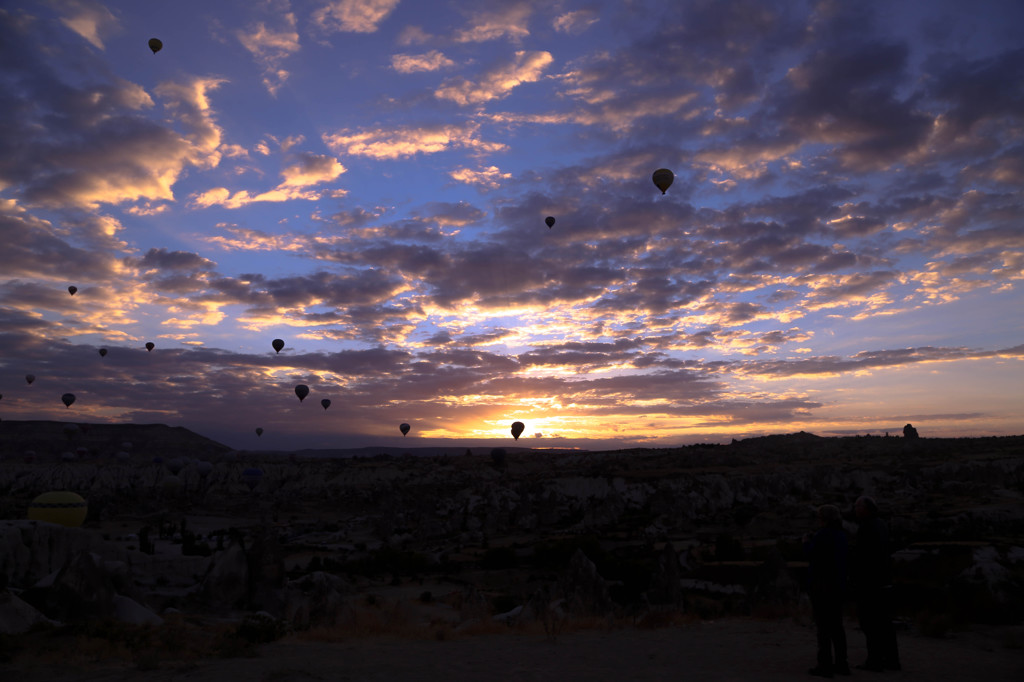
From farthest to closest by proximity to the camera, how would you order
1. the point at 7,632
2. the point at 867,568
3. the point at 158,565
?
1. the point at 158,565
2. the point at 7,632
3. the point at 867,568

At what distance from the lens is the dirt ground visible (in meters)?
10.0

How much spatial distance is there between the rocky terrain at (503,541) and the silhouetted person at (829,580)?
557cm

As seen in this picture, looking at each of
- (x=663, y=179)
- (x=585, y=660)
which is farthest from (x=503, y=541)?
(x=585, y=660)

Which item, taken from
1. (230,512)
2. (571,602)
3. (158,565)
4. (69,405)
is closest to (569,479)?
(230,512)

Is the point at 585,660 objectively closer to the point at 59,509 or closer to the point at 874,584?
the point at 874,584

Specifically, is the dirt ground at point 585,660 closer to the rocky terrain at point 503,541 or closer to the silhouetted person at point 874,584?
the silhouetted person at point 874,584

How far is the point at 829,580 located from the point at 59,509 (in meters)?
32.9

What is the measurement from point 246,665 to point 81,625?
257 inches

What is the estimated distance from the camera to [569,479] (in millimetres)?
82938

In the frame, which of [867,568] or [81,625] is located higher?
[867,568]

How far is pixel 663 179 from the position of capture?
38062mm

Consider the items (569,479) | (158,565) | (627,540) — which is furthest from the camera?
(569,479)

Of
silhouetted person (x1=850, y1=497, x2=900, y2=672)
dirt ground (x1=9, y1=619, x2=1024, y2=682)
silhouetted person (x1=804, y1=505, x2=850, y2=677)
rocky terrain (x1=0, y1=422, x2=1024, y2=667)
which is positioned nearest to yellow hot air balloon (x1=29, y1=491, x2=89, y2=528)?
rocky terrain (x1=0, y1=422, x2=1024, y2=667)

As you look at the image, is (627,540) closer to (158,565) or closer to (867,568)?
(158,565)
